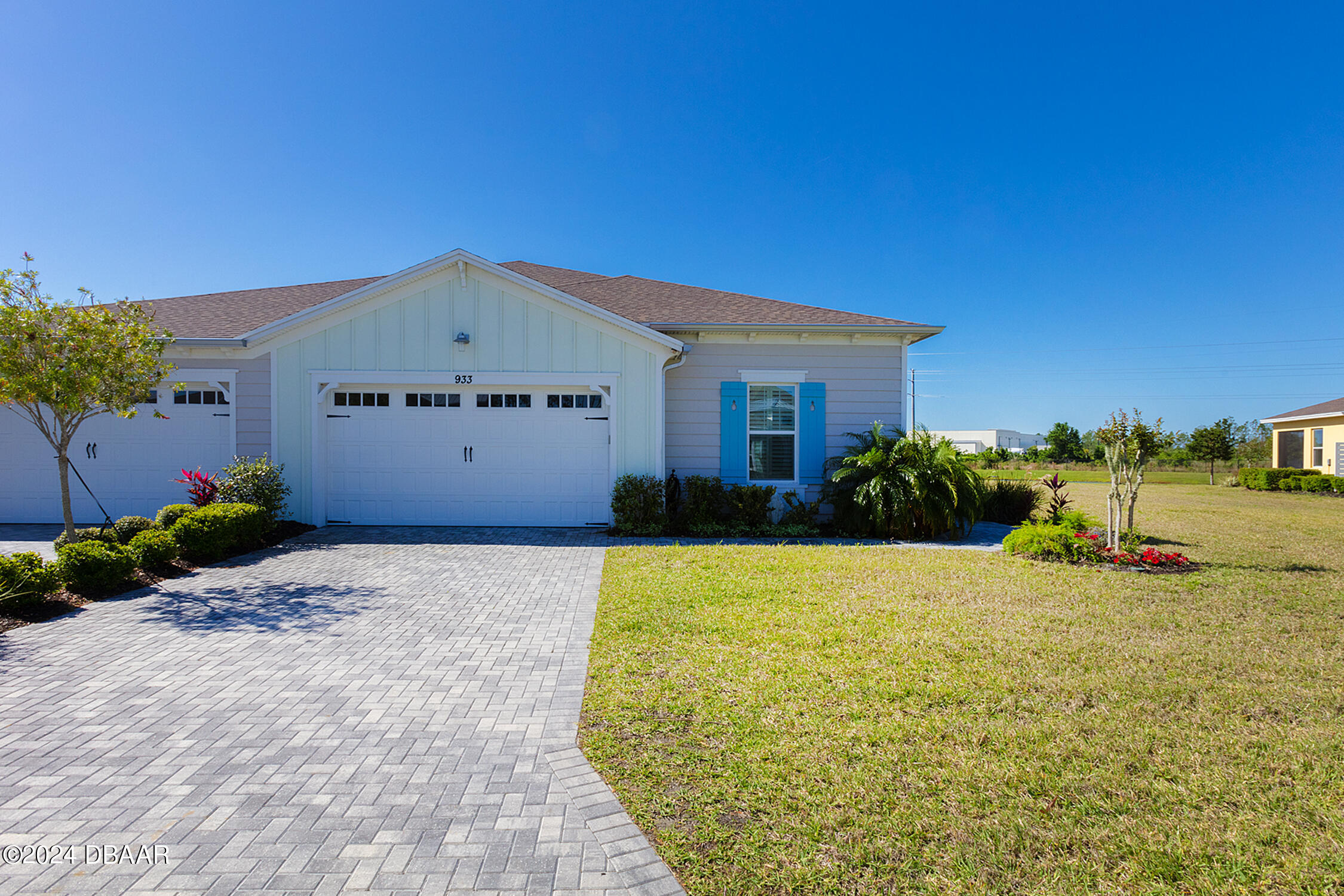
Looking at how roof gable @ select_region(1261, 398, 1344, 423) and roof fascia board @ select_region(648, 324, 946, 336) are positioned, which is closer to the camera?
roof fascia board @ select_region(648, 324, 946, 336)

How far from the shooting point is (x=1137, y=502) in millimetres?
17062

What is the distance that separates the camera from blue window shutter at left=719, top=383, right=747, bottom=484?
1133 centimetres

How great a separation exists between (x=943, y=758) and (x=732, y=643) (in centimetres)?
198

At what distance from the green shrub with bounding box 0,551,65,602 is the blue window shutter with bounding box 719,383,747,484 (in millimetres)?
9202

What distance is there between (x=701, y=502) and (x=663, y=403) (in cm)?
199

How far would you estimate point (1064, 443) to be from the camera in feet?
155

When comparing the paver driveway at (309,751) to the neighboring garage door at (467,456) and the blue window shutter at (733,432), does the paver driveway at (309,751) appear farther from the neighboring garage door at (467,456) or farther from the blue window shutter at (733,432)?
the blue window shutter at (733,432)

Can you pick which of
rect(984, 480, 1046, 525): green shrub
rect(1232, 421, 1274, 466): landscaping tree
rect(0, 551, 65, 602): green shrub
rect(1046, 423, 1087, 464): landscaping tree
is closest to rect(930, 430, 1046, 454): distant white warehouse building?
rect(1046, 423, 1087, 464): landscaping tree

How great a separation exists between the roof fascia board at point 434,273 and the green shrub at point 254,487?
2270 mm

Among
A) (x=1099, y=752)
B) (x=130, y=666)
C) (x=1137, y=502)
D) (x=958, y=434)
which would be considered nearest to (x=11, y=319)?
(x=130, y=666)

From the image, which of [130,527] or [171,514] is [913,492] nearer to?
[171,514]

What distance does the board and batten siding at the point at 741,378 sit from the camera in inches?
447

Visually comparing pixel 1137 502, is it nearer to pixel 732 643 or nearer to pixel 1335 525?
pixel 1335 525

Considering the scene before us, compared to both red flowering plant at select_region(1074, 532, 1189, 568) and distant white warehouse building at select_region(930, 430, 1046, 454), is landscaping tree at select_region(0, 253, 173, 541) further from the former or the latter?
distant white warehouse building at select_region(930, 430, 1046, 454)
